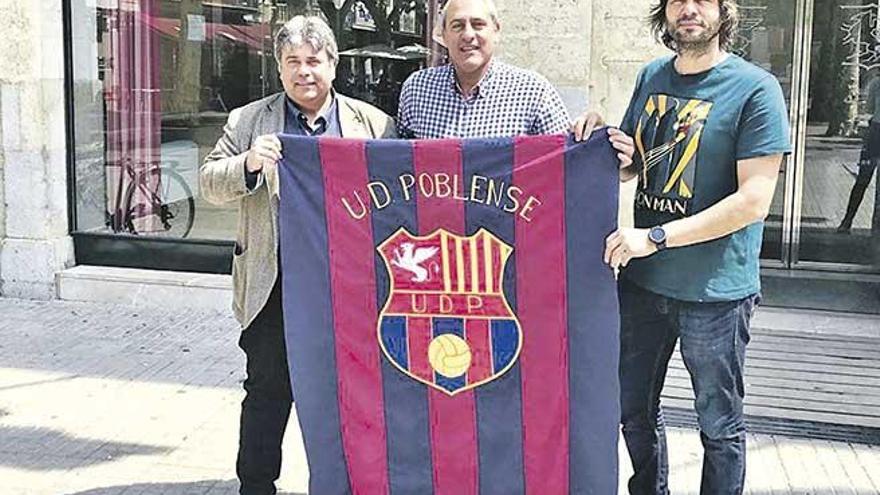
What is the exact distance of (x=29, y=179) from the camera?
Answer: 305 inches

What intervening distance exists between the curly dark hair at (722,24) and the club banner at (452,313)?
0.42m

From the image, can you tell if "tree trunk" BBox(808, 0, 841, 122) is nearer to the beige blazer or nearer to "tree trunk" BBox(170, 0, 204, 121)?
"tree trunk" BBox(170, 0, 204, 121)

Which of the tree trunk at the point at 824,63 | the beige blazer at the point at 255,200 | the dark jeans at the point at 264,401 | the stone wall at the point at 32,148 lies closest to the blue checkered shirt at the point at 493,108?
the beige blazer at the point at 255,200

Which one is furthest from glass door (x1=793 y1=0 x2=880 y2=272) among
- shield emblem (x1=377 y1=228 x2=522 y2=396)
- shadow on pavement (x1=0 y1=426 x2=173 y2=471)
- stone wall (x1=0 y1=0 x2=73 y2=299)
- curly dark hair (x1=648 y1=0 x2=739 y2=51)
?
stone wall (x1=0 y1=0 x2=73 y2=299)

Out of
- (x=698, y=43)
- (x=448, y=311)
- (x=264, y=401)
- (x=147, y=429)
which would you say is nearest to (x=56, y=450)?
(x=147, y=429)

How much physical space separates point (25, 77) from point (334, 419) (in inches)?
198

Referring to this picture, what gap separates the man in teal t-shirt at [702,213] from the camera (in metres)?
3.31

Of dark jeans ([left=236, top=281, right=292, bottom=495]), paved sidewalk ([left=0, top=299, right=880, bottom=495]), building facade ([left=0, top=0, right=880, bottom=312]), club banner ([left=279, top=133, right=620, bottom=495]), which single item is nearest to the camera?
club banner ([left=279, top=133, right=620, bottom=495])

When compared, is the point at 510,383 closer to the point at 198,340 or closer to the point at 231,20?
the point at 198,340

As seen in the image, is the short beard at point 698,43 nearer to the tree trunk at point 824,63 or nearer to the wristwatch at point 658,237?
the wristwatch at point 658,237

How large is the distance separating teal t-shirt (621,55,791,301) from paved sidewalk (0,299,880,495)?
1.33m

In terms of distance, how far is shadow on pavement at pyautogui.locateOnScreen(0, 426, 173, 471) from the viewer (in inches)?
186

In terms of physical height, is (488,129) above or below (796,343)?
above

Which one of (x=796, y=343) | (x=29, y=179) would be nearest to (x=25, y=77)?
(x=29, y=179)
